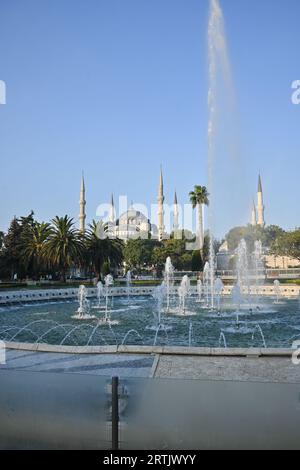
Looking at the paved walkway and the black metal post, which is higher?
the black metal post

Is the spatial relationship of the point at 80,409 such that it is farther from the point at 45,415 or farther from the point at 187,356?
the point at 187,356

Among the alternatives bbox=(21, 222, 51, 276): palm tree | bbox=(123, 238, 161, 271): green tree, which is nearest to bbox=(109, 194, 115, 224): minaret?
bbox=(123, 238, 161, 271): green tree

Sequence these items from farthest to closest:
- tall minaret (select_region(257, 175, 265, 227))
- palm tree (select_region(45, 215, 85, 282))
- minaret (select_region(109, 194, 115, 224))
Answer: minaret (select_region(109, 194, 115, 224)) → tall minaret (select_region(257, 175, 265, 227)) → palm tree (select_region(45, 215, 85, 282))

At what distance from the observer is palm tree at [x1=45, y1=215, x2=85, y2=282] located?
39.4 metres

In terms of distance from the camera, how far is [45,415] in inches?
152

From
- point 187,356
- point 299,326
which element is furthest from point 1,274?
point 187,356

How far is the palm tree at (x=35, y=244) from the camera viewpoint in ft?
143

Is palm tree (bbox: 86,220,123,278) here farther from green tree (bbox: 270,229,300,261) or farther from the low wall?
green tree (bbox: 270,229,300,261)

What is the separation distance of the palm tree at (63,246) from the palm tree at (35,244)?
215 centimetres

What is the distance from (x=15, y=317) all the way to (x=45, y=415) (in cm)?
1564

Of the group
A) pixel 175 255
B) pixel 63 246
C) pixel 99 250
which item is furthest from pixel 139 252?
pixel 63 246

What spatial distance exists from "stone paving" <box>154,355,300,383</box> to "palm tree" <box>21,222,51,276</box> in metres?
35.5

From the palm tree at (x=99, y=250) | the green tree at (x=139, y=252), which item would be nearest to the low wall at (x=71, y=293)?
the palm tree at (x=99, y=250)

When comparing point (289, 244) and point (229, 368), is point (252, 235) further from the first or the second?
point (229, 368)
